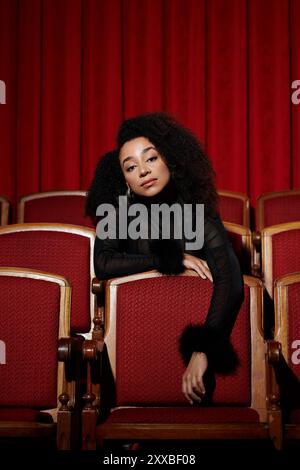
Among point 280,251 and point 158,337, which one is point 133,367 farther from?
point 280,251

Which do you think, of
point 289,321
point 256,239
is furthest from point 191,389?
point 256,239

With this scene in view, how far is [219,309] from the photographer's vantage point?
63 cm

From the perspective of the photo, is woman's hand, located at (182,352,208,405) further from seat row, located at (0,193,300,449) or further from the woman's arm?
the woman's arm

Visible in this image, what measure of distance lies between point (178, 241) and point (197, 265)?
1.6 inches

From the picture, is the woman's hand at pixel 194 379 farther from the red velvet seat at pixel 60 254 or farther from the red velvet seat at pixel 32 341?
the red velvet seat at pixel 60 254

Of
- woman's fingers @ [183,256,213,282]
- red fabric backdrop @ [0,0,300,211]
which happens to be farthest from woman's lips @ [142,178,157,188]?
red fabric backdrop @ [0,0,300,211]

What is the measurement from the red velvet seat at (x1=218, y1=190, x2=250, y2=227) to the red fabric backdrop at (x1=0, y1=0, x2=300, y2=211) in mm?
287

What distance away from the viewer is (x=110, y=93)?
1497 mm

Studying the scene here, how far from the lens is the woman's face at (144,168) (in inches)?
27.4

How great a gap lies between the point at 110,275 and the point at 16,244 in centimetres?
19

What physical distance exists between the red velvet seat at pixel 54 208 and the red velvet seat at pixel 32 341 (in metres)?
0.45

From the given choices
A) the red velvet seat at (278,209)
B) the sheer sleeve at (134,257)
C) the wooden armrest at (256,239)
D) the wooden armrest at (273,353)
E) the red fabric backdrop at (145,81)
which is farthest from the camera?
the red fabric backdrop at (145,81)

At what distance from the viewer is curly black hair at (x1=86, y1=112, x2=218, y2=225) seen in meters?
0.71

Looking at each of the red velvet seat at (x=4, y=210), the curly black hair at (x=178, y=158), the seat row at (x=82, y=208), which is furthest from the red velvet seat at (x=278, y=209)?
the red velvet seat at (x=4, y=210)
